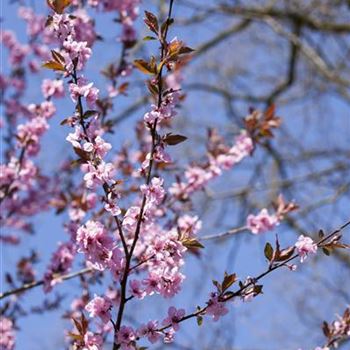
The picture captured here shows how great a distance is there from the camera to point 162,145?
1.80 metres

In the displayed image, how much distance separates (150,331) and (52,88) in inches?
62.1

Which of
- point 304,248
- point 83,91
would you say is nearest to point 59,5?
point 83,91

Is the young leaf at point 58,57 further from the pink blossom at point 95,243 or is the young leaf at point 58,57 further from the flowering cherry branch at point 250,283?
the flowering cherry branch at point 250,283

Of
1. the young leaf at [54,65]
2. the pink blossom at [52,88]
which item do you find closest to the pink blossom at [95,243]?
the young leaf at [54,65]

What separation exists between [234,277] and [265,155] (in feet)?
21.1

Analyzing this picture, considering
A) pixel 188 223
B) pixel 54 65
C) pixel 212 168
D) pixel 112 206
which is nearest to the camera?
pixel 112 206

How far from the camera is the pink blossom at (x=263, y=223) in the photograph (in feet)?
9.53

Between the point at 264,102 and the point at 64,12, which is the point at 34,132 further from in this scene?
the point at 264,102

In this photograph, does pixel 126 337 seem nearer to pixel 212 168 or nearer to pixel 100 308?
pixel 100 308

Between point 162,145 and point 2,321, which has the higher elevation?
point 2,321

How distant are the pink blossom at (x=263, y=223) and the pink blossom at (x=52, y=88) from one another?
3.62 feet

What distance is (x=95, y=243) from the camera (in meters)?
1.74

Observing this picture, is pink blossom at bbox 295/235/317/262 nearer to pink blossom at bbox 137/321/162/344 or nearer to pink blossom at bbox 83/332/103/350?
pink blossom at bbox 137/321/162/344

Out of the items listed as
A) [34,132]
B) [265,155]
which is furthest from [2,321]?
[265,155]
